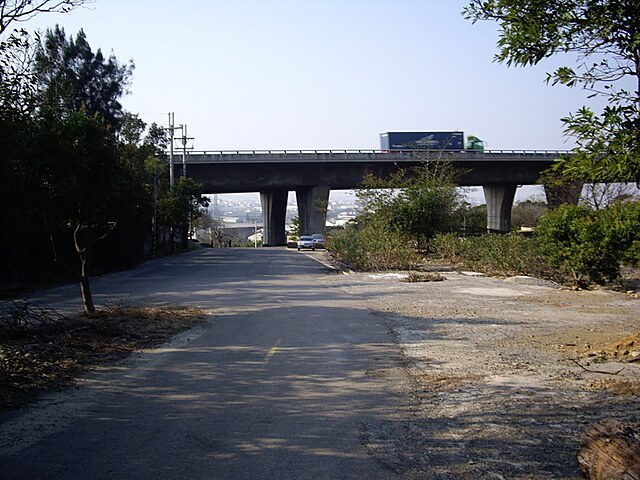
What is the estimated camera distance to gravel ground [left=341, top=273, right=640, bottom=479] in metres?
6.28

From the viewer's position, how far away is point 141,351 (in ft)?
38.6

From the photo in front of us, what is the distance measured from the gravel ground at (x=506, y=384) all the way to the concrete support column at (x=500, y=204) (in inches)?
2157

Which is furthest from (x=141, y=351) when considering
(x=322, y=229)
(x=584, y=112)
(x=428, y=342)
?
(x=322, y=229)

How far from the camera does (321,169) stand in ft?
220

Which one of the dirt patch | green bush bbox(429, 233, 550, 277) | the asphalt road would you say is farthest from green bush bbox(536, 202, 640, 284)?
the dirt patch

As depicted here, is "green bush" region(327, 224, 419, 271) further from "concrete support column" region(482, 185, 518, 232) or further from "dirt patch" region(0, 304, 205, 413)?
"concrete support column" region(482, 185, 518, 232)

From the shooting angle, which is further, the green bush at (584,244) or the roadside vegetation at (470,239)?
the roadside vegetation at (470,239)

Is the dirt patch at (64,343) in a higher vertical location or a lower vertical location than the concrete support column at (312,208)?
lower

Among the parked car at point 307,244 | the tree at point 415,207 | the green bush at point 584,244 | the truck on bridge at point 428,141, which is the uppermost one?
the truck on bridge at point 428,141

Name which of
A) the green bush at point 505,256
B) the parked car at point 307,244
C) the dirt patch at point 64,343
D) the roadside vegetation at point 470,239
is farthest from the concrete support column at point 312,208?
the dirt patch at point 64,343

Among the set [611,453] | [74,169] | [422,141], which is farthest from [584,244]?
[422,141]

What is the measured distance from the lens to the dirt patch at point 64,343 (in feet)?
29.5

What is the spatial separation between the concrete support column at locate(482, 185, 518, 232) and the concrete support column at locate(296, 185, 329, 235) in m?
17.7

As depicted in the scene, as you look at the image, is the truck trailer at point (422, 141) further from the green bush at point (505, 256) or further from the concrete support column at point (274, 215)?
the green bush at point (505, 256)
